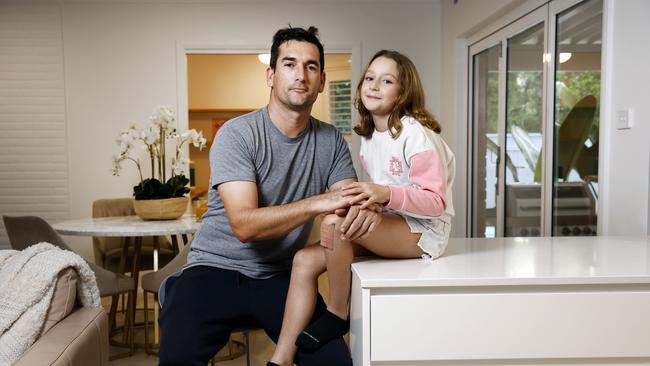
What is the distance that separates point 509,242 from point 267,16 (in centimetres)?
405

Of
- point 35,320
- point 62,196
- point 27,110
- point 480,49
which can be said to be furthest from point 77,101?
point 35,320

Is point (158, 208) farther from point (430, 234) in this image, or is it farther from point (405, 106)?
point (430, 234)

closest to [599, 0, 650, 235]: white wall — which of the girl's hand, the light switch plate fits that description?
the light switch plate

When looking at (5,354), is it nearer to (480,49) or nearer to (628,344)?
(628,344)

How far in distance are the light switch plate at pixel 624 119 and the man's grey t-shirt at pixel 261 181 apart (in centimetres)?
149

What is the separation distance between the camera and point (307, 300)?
1.54 m

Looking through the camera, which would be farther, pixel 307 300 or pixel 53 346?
pixel 307 300

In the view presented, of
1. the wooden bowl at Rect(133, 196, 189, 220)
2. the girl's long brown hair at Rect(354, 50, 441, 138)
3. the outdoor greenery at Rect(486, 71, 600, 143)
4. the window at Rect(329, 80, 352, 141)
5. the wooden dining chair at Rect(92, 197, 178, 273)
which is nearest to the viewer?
the girl's long brown hair at Rect(354, 50, 441, 138)

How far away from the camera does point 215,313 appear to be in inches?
63.2

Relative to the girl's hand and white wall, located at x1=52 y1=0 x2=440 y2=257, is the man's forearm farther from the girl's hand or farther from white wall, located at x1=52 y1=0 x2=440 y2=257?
white wall, located at x1=52 y1=0 x2=440 y2=257

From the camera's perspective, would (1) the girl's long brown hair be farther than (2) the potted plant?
No

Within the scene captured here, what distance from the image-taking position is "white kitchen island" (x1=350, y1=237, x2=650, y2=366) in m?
1.27

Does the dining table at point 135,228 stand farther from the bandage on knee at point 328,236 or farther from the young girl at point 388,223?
the bandage on knee at point 328,236

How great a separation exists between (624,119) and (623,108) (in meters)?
0.06
